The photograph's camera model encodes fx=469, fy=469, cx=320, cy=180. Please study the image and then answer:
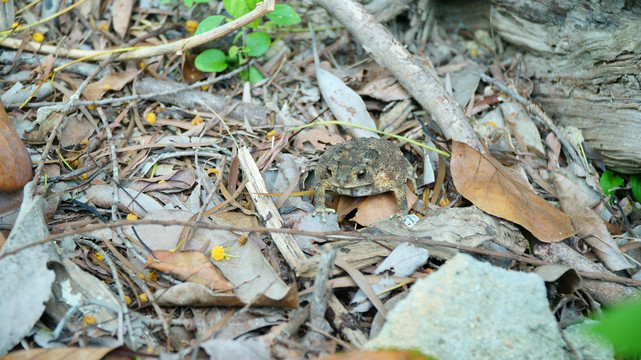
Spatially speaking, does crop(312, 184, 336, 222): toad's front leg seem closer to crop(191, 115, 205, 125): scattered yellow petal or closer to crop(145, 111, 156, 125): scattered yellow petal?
crop(191, 115, 205, 125): scattered yellow petal

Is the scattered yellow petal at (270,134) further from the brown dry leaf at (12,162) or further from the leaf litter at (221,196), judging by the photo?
the brown dry leaf at (12,162)

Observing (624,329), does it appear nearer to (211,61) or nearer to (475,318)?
(475,318)

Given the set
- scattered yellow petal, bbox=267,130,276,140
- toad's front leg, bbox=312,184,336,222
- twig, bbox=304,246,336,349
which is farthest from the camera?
scattered yellow petal, bbox=267,130,276,140

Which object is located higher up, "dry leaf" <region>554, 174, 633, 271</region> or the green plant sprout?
the green plant sprout

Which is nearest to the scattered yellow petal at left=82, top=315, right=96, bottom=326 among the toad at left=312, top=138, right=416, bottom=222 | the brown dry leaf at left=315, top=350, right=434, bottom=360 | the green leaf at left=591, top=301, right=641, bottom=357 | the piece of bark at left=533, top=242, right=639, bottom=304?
the brown dry leaf at left=315, top=350, right=434, bottom=360

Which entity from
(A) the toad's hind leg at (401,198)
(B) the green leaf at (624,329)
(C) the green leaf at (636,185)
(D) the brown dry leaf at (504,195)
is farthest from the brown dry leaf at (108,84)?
(C) the green leaf at (636,185)

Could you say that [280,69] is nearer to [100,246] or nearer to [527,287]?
[100,246]

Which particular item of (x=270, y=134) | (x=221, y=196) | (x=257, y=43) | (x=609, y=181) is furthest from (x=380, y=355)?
(x=257, y=43)
